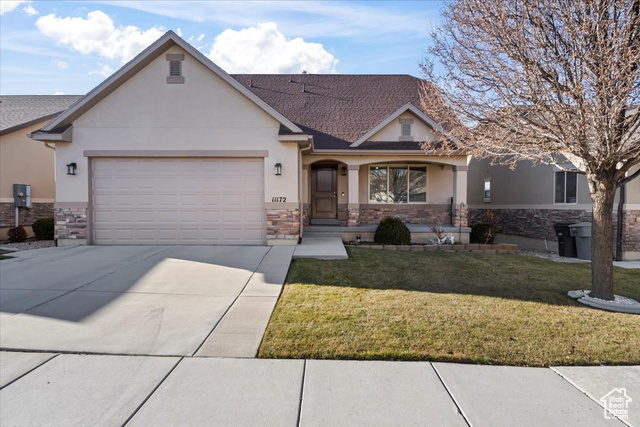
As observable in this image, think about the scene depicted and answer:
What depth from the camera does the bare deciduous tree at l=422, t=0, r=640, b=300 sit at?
5.14 meters

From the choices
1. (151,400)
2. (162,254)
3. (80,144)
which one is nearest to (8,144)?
(80,144)

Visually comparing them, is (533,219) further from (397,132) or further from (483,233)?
(397,132)

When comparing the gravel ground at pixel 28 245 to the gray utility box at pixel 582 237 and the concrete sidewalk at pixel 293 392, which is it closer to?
the concrete sidewalk at pixel 293 392

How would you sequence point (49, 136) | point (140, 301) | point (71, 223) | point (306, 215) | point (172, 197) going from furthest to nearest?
1. point (306, 215)
2. point (172, 197)
3. point (71, 223)
4. point (49, 136)
5. point (140, 301)

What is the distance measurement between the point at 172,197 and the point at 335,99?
27.3 ft

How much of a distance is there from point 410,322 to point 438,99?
4.36 m

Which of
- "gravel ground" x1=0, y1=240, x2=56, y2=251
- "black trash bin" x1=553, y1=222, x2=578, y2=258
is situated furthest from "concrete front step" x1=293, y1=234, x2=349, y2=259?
"gravel ground" x1=0, y1=240, x2=56, y2=251

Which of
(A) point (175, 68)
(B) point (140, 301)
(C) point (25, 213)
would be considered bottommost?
(B) point (140, 301)

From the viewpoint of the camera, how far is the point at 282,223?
10484mm

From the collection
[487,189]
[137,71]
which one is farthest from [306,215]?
[487,189]

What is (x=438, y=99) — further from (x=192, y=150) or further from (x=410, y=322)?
(x=192, y=150)

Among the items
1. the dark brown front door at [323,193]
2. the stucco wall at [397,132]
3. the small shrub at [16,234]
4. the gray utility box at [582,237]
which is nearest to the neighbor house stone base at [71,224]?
the small shrub at [16,234]

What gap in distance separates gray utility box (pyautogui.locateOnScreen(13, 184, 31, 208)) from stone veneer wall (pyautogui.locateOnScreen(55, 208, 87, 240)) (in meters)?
4.89

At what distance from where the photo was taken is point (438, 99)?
702 cm
